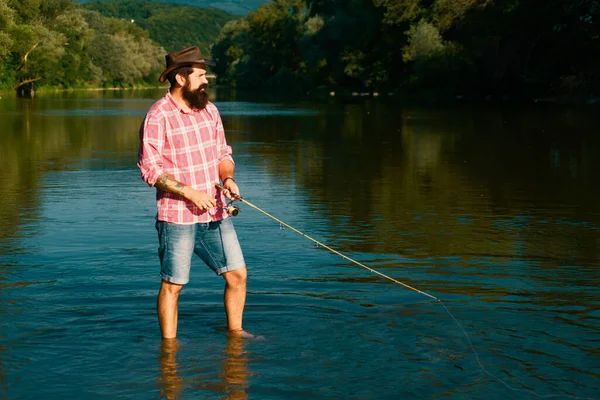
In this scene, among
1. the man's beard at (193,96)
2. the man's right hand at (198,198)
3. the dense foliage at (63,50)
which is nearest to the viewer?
the man's right hand at (198,198)

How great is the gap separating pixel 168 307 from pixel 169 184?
0.86 metres

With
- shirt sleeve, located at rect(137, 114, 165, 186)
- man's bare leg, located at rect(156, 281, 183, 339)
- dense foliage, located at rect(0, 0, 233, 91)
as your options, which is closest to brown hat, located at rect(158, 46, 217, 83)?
shirt sleeve, located at rect(137, 114, 165, 186)

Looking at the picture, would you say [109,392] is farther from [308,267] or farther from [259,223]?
[259,223]

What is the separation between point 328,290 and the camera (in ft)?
25.7

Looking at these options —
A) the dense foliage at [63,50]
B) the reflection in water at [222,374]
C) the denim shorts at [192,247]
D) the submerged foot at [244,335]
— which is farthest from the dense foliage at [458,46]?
the reflection in water at [222,374]

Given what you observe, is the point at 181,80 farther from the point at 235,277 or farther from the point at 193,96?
the point at 235,277

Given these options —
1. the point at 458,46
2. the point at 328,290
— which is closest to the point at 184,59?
the point at 328,290

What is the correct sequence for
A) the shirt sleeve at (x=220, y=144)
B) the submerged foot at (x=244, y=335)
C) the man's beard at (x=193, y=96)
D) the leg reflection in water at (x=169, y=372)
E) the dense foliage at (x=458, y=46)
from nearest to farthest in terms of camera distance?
the leg reflection in water at (x=169, y=372)
the man's beard at (x=193, y=96)
the shirt sleeve at (x=220, y=144)
the submerged foot at (x=244, y=335)
the dense foliage at (x=458, y=46)

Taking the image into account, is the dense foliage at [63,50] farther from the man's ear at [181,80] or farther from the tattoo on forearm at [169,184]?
the tattoo on forearm at [169,184]

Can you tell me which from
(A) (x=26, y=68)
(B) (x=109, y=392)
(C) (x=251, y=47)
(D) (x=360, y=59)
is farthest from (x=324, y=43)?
(B) (x=109, y=392)

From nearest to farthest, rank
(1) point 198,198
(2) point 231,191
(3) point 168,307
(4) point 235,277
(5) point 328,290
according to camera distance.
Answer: (1) point 198,198, (2) point 231,191, (3) point 168,307, (4) point 235,277, (5) point 328,290

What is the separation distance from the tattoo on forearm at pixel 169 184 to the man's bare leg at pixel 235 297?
0.78m

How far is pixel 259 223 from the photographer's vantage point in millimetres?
11445

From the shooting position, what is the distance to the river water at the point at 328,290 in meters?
5.61
